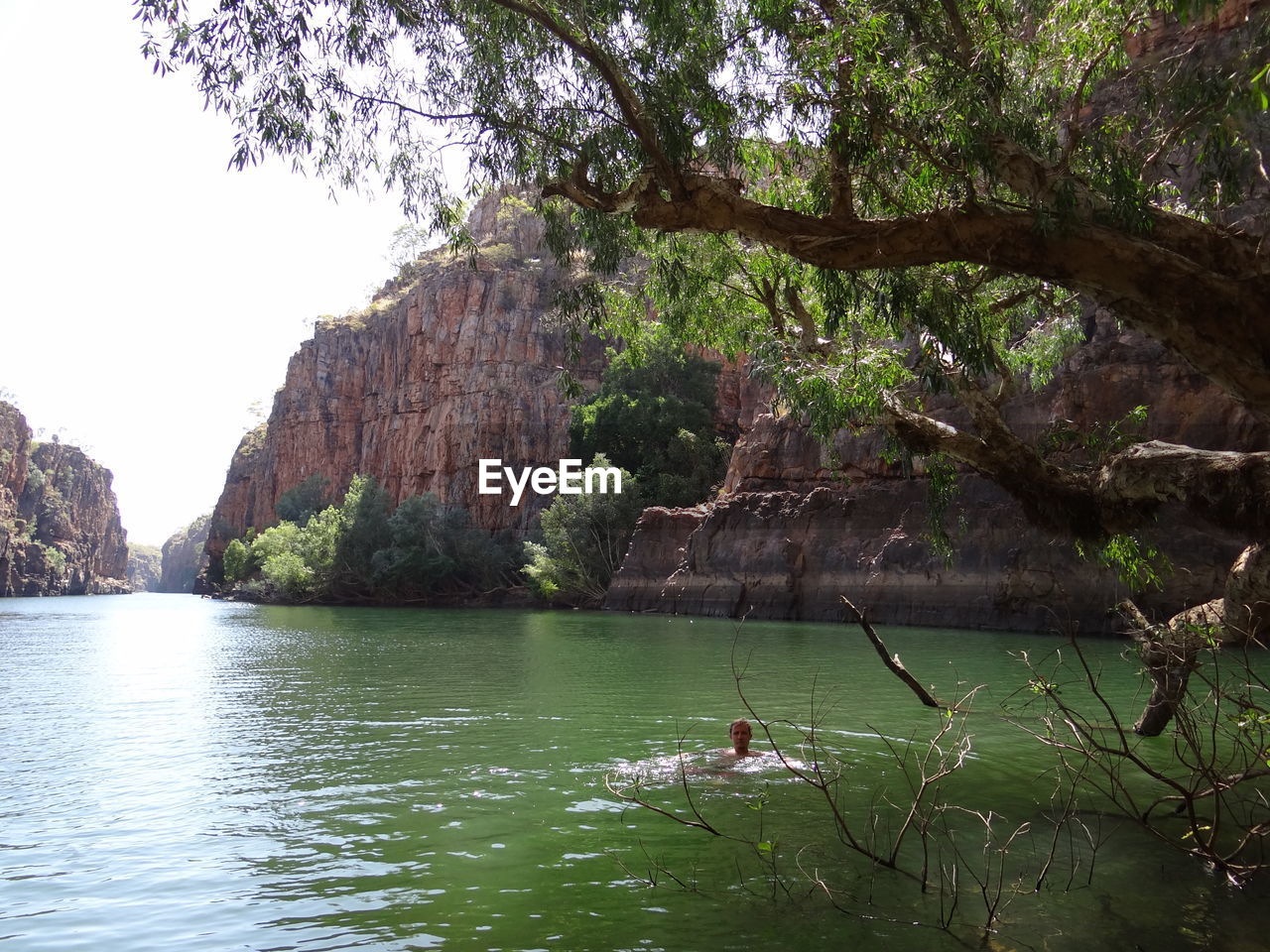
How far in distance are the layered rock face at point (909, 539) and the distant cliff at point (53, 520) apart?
318 feet

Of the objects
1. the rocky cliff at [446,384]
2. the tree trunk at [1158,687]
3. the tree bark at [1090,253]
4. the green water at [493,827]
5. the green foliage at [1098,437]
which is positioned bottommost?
the green water at [493,827]

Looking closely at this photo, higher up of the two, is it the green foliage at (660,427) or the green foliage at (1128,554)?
the green foliage at (660,427)

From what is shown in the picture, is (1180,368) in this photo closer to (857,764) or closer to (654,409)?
(857,764)

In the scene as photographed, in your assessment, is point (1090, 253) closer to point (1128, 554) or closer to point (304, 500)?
point (1128, 554)

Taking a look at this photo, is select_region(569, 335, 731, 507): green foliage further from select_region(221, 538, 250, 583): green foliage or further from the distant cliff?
the distant cliff

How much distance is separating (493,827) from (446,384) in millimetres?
67165

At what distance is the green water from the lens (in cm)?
537

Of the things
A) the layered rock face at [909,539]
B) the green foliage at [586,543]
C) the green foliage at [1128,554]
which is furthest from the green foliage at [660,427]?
the green foliage at [1128,554]

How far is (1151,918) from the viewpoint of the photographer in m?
5.39

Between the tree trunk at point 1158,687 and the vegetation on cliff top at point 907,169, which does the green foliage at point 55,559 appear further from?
the tree trunk at point 1158,687

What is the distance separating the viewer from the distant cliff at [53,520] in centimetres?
11112

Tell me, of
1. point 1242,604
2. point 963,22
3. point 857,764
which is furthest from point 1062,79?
point 857,764

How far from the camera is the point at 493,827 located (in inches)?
298

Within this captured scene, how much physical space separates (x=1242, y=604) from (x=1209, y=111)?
13.7 ft
